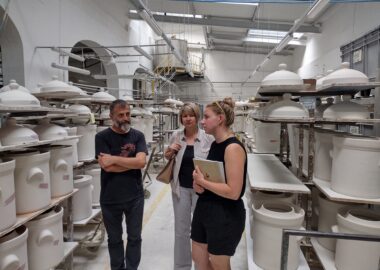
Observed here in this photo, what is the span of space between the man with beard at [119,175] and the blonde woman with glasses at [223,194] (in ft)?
2.32

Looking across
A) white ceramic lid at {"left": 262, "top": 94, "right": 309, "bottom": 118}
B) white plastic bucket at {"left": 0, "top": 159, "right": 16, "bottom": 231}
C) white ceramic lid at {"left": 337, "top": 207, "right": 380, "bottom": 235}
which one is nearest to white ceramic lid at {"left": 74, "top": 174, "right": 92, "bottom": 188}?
white plastic bucket at {"left": 0, "top": 159, "right": 16, "bottom": 231}

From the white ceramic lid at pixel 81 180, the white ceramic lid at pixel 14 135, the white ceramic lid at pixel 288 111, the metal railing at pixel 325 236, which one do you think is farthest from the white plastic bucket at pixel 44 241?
the white ceramic lid at pixel 288 111

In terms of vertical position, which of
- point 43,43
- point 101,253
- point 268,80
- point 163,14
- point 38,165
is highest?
point 163,14

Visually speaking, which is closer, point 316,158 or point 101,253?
point 316,158

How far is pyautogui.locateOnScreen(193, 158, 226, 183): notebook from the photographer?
1.55m

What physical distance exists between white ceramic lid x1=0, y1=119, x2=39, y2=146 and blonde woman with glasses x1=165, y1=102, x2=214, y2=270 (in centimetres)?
92

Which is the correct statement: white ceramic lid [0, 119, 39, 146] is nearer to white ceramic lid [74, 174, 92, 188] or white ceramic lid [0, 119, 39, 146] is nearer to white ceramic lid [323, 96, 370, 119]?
white ceramic lid [74, 174, 92, 188]

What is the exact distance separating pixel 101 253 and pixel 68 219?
68cm

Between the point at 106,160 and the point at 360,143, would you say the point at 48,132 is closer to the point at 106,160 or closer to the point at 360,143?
the point at 106,160

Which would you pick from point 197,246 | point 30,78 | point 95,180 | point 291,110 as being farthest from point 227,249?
point 30,78

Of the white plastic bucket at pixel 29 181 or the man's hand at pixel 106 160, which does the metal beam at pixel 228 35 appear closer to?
the man's hand at pixel 106 160

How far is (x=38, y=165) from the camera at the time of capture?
1839 mm

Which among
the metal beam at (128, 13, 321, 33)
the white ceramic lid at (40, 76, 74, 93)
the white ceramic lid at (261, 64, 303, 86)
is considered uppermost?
the metal beam at (128, 13, 321, 33)

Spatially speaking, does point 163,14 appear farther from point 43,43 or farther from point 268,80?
point 268,80
